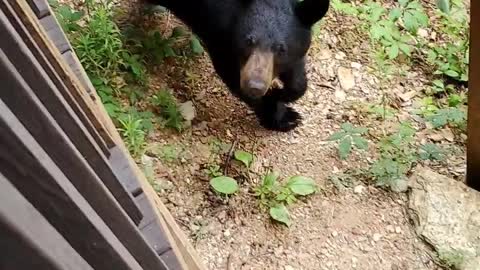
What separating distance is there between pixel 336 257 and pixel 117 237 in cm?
177

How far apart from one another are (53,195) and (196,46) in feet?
8.90

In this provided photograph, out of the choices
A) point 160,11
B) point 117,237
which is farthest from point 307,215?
point 117,237

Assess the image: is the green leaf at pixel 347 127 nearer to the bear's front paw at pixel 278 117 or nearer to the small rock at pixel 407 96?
the bear's front paw at pixel 278 117

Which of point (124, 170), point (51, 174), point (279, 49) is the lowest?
point (279, 49)

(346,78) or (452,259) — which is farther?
(346,78)

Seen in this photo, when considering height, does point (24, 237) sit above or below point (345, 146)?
above

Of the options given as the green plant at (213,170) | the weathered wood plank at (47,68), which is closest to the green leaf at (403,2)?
the green plant at (213,170)

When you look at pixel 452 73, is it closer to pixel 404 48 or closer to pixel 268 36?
pixel 404 48

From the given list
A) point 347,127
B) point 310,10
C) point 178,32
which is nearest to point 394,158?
point 347,127

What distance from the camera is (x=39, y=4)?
7.29 feet

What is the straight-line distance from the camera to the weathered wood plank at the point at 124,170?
72.9 inches

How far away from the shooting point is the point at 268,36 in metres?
3.23

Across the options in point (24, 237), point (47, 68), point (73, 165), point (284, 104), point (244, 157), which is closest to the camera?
point (24, 237)

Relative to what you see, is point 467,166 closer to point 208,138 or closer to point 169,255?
point 208,138
